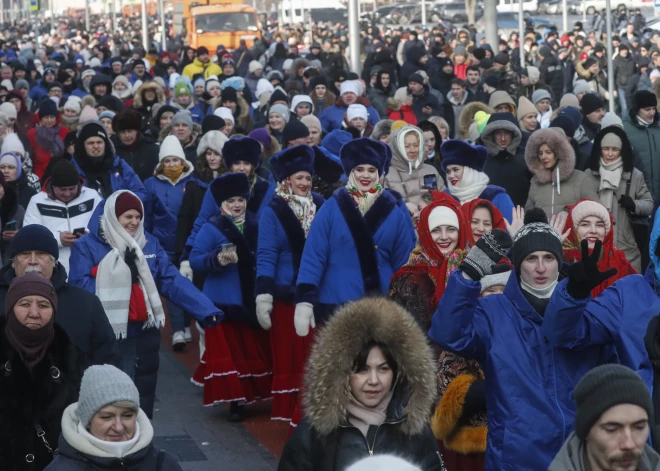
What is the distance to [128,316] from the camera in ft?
26.2

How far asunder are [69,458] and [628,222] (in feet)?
21.4

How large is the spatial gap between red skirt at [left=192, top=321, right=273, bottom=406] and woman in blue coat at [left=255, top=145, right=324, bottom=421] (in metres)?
0.40

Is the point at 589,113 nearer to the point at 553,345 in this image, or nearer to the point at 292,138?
the point at 292,138

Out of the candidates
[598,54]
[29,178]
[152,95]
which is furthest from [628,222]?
[598,54]

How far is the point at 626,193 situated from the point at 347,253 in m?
2.86

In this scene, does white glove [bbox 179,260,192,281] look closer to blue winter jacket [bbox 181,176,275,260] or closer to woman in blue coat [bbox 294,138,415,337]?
blue winter jacket [bbox 181,176,275,260]

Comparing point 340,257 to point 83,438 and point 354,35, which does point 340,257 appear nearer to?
point 83,438

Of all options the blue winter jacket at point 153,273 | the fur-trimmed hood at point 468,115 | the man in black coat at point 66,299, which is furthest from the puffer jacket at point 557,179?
the man in black coat at point 66,299

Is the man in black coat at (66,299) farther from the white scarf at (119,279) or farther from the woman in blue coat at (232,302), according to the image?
the woman in blue coat at (232,302)

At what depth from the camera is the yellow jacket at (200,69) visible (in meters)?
27.4

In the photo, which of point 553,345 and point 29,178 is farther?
point 29,178

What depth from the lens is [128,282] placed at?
795cm

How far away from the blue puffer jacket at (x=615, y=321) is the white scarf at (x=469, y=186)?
357 cm

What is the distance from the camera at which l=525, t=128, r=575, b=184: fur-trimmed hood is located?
10.4 metres
